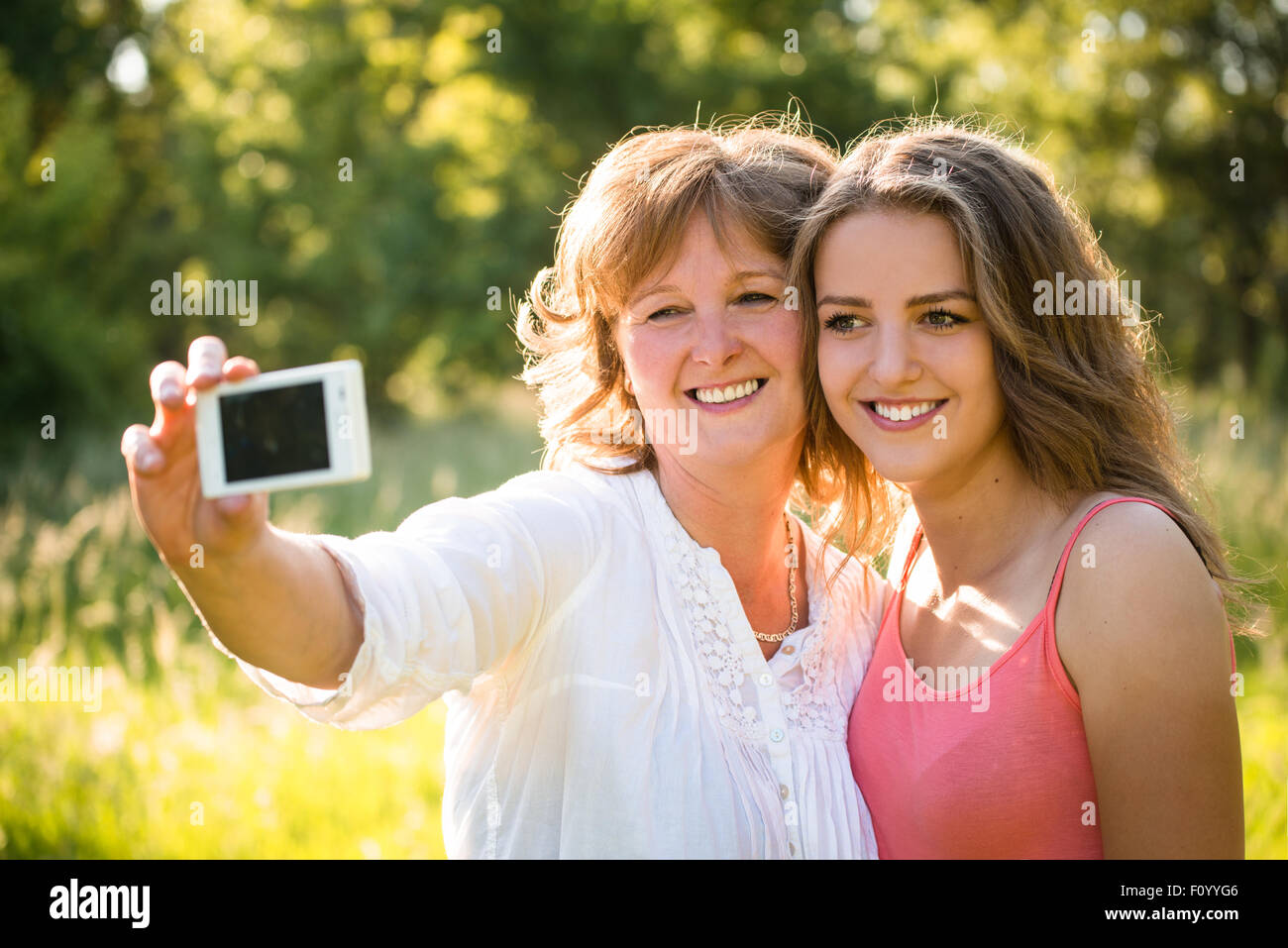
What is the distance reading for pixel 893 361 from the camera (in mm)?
2621

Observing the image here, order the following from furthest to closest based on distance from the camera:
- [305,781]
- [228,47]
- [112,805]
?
[228,47], [305,781], [112,805]

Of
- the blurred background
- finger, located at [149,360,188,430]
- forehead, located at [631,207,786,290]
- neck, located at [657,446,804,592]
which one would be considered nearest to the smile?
neck, located at [657,446,804,592]

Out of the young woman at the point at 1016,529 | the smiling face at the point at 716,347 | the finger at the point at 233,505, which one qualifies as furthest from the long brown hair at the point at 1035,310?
the finger at the point at 233,505

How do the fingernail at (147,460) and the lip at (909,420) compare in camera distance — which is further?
the lip at (909,420)

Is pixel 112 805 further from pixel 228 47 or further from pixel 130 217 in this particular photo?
pixel 228 47

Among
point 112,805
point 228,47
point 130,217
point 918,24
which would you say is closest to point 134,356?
point 130,217

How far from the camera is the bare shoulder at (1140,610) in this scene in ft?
7.47

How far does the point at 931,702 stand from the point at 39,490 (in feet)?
28.2

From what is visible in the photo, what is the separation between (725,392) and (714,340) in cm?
15

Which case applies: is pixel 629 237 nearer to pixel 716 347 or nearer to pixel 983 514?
pixel 716 347

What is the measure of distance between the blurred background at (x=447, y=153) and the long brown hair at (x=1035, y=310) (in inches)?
324

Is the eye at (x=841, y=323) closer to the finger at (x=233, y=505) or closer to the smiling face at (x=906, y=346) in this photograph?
the smiling face at (x=906, y=346)

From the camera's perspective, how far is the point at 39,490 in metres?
8.93

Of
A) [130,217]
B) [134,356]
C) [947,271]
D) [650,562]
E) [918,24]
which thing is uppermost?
[918,24]
